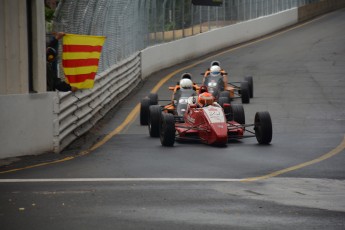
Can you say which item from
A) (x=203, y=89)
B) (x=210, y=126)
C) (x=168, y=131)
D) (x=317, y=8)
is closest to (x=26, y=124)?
(x=168, y=131)

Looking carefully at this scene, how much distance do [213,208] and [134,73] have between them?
67.0ft

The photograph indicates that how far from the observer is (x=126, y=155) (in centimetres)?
1661

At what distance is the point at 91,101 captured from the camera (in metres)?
21.4

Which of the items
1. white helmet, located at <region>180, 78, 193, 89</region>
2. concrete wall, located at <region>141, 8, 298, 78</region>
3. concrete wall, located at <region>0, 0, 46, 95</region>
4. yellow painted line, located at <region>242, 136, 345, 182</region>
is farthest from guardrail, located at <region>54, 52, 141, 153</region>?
yellow painted line, located at <region>242, 136, 345, 182</region>

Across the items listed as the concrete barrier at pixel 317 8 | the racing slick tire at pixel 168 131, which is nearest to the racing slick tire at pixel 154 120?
the racing slick tire at pixel 168 131

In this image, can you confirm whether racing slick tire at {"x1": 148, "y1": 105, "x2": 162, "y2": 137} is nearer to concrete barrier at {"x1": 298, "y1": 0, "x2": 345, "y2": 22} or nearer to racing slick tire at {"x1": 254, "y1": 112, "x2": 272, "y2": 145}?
racing slick tire at {"x1": 254, "y1": 112, "x2": 272, "y2": 145}

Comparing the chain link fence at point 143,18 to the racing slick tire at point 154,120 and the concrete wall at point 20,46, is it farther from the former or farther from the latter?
the racing slick tire at point 154,120

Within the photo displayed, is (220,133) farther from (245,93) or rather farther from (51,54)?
(245,93)

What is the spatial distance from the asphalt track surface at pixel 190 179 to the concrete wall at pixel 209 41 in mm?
7994

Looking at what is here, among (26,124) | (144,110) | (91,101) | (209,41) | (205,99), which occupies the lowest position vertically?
(144,110)

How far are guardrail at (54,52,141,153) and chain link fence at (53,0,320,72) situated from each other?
0.40 m

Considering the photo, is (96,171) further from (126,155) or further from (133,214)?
(133,214)

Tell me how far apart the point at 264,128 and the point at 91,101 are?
4.93 metres

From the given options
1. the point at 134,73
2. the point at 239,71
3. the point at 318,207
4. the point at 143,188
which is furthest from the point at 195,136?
the point at 239,71
